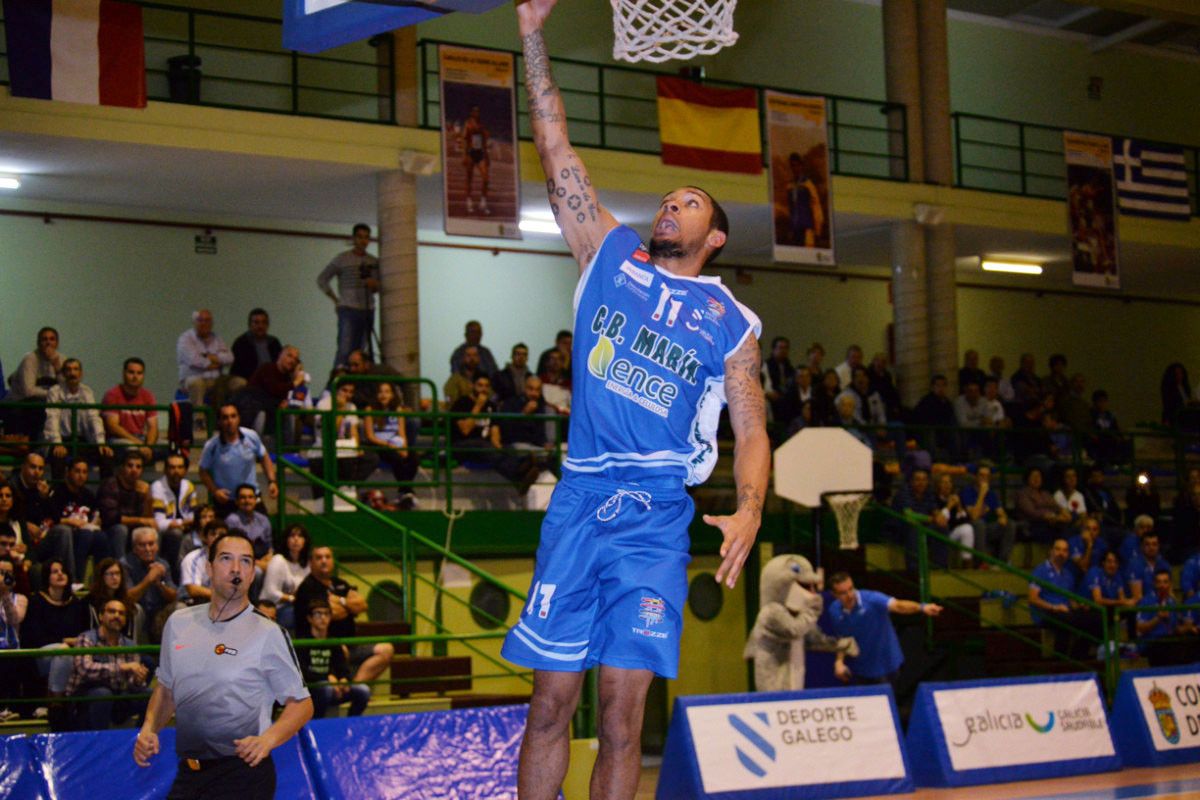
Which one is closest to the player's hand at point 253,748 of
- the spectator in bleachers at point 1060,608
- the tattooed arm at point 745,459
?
the tattooed arm at point 745,459

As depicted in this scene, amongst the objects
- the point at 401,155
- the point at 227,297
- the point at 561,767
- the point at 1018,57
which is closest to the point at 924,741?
the point at 561,767

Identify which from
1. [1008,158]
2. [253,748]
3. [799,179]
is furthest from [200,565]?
[1008,158]

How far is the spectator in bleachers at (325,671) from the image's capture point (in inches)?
395

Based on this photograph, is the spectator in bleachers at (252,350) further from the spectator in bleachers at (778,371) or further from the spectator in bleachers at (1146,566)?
the spectator in bleachers at (1146,566)

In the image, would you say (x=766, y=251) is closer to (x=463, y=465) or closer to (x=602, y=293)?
(x=463, y=465)

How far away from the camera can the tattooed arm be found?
4309mm

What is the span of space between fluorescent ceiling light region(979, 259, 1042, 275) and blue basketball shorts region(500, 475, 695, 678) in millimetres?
19648

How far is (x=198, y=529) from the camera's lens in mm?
11812

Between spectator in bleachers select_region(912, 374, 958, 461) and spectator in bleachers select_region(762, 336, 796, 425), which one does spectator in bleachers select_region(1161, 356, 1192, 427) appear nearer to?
spectator in bleachers select_region(912, 374, 958, 461)

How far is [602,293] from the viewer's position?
15.7 feet

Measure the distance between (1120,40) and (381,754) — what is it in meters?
21.0

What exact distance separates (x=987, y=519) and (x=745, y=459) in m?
13.3

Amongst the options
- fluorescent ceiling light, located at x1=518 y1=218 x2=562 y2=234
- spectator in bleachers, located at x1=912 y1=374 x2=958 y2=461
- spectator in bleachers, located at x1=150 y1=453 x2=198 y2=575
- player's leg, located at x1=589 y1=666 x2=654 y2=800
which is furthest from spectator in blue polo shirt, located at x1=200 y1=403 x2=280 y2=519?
spectator in bleachers, located at x1=912 y1=374 x2=958 y2=461

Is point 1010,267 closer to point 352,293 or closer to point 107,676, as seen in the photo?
point 352,293
